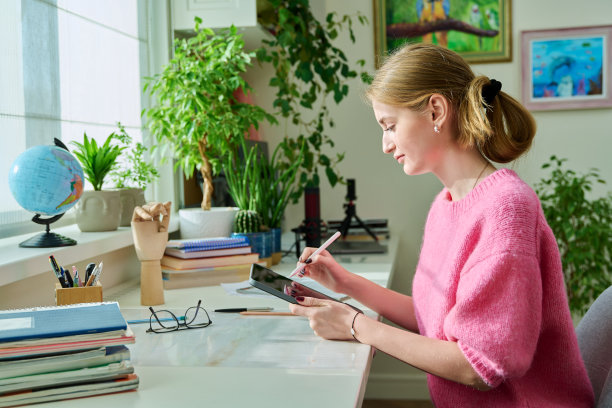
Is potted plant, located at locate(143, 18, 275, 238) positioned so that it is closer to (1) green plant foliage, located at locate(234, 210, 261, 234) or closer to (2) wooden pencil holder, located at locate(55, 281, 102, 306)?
(1) green plant foliage, located at locate(234, 210, 261, 234)

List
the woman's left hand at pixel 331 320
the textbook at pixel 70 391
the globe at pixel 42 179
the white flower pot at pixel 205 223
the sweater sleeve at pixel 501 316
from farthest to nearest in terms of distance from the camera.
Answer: the white flower pot at pixel 205 223 → the globe at pixel 42 179 → the woman's left hand at pixel 331 320 → the sweater sleeve at pixel 501 316 → the textbook at pixel 70 391

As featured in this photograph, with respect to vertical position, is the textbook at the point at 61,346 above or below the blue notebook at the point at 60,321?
below

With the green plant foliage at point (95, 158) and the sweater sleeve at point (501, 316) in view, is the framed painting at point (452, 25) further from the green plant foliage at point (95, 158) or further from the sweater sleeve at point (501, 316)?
the sweater sleeve at point (501, 316)

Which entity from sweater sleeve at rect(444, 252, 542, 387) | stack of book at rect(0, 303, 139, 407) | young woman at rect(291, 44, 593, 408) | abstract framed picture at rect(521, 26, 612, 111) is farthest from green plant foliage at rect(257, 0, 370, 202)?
stack of book at rect(0, 303, 139, 407)

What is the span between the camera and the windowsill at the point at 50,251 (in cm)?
122

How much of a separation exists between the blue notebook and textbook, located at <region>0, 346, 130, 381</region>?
0.03m

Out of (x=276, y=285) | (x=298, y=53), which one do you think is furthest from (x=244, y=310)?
(x=298, y=53)

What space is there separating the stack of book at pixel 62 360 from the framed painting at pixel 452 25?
2216mm

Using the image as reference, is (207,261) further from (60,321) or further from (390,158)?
(390,158)

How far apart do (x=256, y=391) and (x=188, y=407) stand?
0.35 ft

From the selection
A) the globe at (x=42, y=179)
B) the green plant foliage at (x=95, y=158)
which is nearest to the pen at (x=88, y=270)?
the globe at (x=42, y=179)

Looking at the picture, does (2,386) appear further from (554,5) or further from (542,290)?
(554,5)

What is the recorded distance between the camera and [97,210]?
1.72 metres

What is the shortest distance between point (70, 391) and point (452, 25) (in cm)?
246
